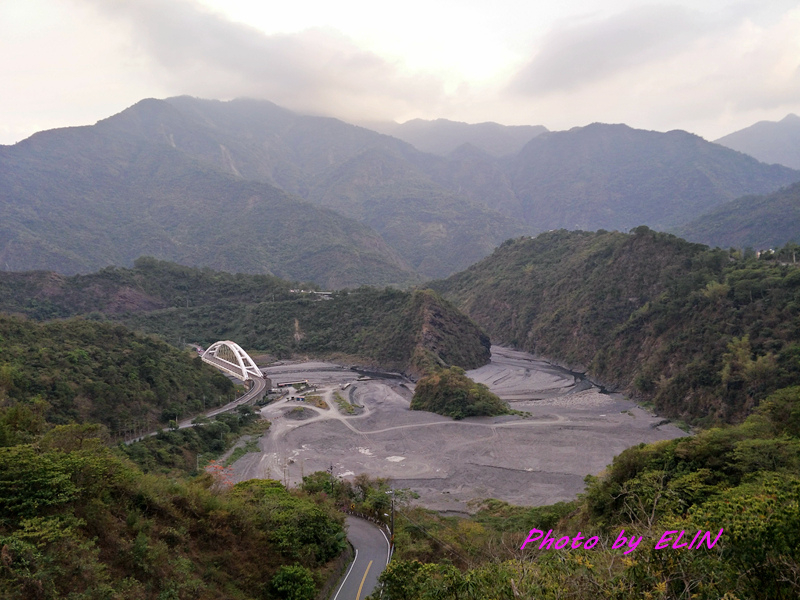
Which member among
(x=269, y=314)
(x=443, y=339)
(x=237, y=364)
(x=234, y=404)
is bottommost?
(x=234, y=404)

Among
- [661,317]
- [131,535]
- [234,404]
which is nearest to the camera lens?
[131,535]

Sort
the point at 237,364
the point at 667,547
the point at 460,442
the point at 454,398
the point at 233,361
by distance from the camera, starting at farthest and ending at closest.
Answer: the point at 233,361, the point at 237,364, the point at 454,398, the point at 460,442, the point at 667,547

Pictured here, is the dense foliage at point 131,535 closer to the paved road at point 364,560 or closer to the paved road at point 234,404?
the paved road at point 364,560

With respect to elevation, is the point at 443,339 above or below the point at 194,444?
above

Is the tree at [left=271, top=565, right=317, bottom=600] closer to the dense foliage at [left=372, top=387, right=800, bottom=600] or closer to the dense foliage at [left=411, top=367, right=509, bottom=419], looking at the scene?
the dense foliage at [left=372, top=387, right=800, bottom=600]

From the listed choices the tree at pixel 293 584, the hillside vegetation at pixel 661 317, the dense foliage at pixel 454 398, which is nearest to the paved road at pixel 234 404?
the dense foliage at pixel 454 398

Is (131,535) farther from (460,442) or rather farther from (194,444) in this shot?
(460,442)

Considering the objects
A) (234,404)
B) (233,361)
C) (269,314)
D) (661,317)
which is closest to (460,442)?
(234,404)
